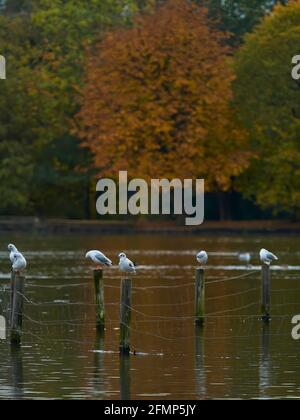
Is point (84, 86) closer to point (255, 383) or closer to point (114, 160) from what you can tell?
point (114, 160)

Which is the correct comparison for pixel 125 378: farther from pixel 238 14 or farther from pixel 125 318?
pixel 238 14

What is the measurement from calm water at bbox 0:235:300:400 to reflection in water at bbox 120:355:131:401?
18 millimetres

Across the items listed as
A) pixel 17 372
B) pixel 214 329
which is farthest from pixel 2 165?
pixel 17 372

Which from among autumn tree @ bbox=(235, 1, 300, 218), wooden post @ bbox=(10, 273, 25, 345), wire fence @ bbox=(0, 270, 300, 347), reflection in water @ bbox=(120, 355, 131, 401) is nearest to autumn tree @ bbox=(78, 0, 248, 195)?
autumn tree @ bbox=(235, 1, 300, 218)

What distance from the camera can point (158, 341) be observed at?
37875 millimetres

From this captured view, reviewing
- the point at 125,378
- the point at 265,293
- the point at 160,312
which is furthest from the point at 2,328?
the point at 125,378

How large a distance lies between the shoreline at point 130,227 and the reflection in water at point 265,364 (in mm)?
56786

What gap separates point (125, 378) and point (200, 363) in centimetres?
283

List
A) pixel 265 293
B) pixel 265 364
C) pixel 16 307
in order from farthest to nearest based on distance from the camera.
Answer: pixel 265 293, pixel 16 307, pixel 265 364

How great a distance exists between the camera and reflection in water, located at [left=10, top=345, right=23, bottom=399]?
3003 centimetres

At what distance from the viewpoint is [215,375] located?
32281mm

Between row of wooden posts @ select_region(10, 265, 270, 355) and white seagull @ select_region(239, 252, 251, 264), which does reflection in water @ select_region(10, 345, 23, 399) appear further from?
white seagull @ select_region(239, 252, 251, 264)

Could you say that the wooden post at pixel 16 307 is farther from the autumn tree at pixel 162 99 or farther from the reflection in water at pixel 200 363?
the autumn tree at pixel 162 99
